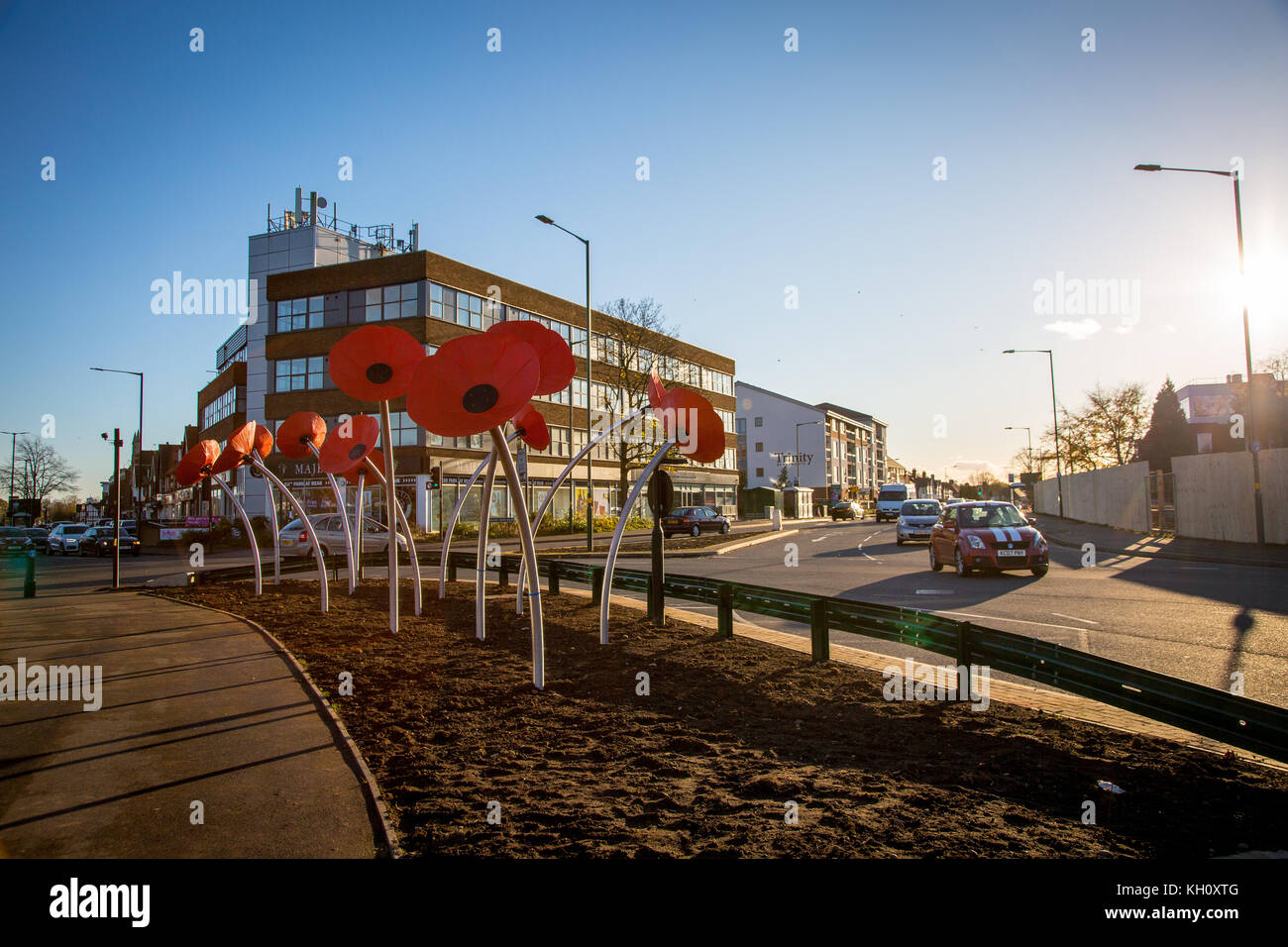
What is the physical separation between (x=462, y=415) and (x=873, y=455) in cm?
14201

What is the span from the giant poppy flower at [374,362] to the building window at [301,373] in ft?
113

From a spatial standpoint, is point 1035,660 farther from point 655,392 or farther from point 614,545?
point 655,392

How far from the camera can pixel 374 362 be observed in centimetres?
912

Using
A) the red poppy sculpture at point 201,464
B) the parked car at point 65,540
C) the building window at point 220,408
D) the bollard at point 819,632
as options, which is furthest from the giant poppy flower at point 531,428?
the building window at point 220,408

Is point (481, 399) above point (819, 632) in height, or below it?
above

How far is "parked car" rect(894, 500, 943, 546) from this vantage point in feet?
90.5

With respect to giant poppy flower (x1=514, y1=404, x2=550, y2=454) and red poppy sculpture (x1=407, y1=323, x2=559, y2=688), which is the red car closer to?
giant poppy flower (x1=514, y1=404, x2=550, y2=454)

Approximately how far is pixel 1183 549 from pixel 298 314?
1631 inches

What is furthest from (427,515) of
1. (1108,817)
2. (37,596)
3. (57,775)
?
(1108,817)

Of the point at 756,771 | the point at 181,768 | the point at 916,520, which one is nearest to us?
the point at 756,771

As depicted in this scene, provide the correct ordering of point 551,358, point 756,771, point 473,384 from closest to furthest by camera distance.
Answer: point 756,771 < point 473,384 < point 551,358

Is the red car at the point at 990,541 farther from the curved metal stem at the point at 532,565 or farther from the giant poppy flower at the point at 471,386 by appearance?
the giant poppy flower at the point at 471,386

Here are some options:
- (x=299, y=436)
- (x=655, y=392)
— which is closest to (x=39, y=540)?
(x=299, y=436)

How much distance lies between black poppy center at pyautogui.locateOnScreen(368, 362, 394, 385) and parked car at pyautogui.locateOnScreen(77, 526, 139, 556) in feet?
88.9
